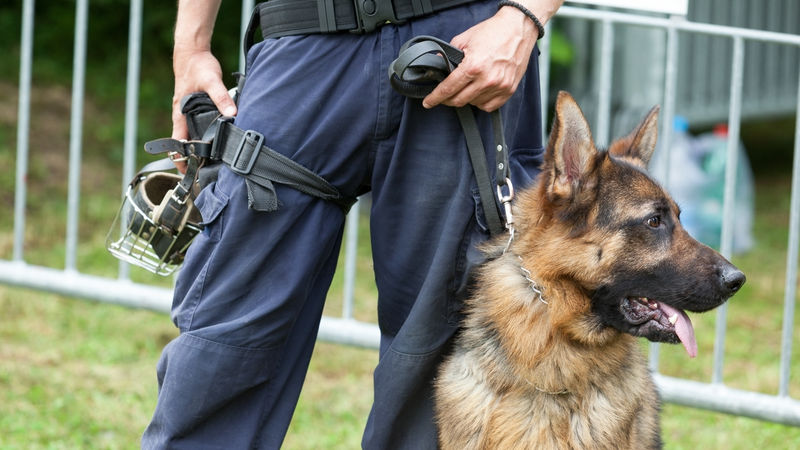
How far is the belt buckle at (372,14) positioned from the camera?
102 inches

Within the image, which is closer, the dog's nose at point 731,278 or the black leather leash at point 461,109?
the black leather leash at point 461,109

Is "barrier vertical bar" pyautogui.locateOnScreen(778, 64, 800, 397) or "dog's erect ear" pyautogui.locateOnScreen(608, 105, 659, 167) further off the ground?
"dog's erect ear" pyautogui.locateOnScreen(608, 105, 659, 167)

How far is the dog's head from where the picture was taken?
2.80m

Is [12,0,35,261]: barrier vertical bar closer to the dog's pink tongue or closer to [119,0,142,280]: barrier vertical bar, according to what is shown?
[119,0,142,280]: barrier vertical bar

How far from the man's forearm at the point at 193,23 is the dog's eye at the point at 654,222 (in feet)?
4.87

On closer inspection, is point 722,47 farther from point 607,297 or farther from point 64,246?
point 607,297

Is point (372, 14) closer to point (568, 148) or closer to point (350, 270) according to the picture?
point (568, 148)

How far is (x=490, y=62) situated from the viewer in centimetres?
248

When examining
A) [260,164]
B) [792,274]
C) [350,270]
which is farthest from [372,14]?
[792,274]

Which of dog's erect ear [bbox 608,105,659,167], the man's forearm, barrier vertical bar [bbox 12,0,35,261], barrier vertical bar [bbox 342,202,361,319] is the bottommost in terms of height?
barrier vertical bar [bbox 342,202,361,319]

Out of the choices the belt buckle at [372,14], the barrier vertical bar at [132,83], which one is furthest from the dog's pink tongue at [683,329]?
the barrier vertical bar at [132,83]

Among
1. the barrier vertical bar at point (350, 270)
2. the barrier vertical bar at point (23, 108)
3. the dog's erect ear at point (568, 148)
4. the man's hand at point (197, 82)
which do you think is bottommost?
the barrier vertical bar at point (350, 270)

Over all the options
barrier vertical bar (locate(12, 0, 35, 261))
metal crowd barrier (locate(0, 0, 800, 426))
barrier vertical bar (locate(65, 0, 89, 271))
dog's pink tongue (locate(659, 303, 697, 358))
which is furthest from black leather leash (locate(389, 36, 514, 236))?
barrier vertical bar (locate(12, 0, 35, 261))

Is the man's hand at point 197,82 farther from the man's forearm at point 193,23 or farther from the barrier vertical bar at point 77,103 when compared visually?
the barrier vertical bar at point 77,103
